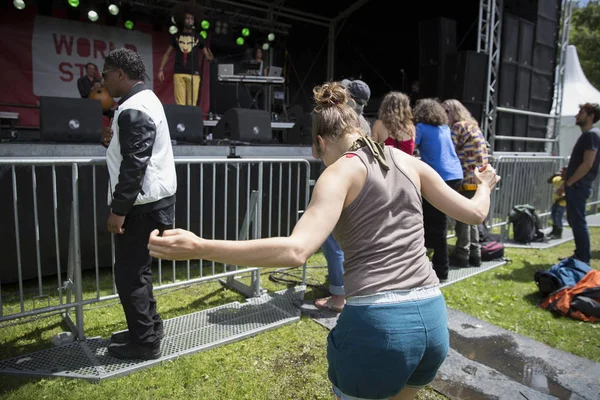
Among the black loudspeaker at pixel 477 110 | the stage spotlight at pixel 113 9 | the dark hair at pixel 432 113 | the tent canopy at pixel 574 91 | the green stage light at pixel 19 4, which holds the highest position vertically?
the stage spotlight at pixel 113 9

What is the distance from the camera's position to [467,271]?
519cm

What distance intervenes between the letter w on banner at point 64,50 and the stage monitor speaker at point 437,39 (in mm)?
5743

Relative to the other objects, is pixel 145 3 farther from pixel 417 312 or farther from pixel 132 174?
pixel 417 312

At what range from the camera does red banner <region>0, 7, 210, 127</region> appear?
846 cm

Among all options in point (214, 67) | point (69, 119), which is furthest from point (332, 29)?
point (69, 119)

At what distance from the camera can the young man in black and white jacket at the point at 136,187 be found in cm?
253

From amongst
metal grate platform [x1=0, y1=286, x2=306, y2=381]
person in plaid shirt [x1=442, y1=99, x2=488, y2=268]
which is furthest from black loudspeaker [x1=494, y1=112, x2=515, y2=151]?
metal grate platform [x1=0, y1=286, x2=306, y2=381]

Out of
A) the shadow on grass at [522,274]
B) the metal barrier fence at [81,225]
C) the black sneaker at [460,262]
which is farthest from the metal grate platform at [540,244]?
the metal barrier fence at [81,225]

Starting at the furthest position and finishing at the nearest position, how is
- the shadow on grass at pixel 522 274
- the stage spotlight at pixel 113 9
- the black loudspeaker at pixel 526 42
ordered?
the stage spotlight at pixel 113 9 < the black loudspeaker at pixel 526 42 < the shadow on grass at pixel 522 274

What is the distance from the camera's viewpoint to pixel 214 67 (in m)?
11.5

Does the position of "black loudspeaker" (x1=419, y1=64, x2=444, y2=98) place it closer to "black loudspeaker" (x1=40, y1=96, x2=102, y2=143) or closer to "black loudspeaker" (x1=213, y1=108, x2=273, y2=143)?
"black loudspeaker" (x1=213, y1=108, x2=273, y2=143)

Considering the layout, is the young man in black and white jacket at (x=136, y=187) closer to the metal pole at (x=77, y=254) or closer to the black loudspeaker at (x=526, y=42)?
the metal pole at (x=77, y=254)

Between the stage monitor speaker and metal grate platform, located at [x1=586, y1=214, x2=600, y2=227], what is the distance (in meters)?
4.41

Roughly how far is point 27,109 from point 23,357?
7411mm
